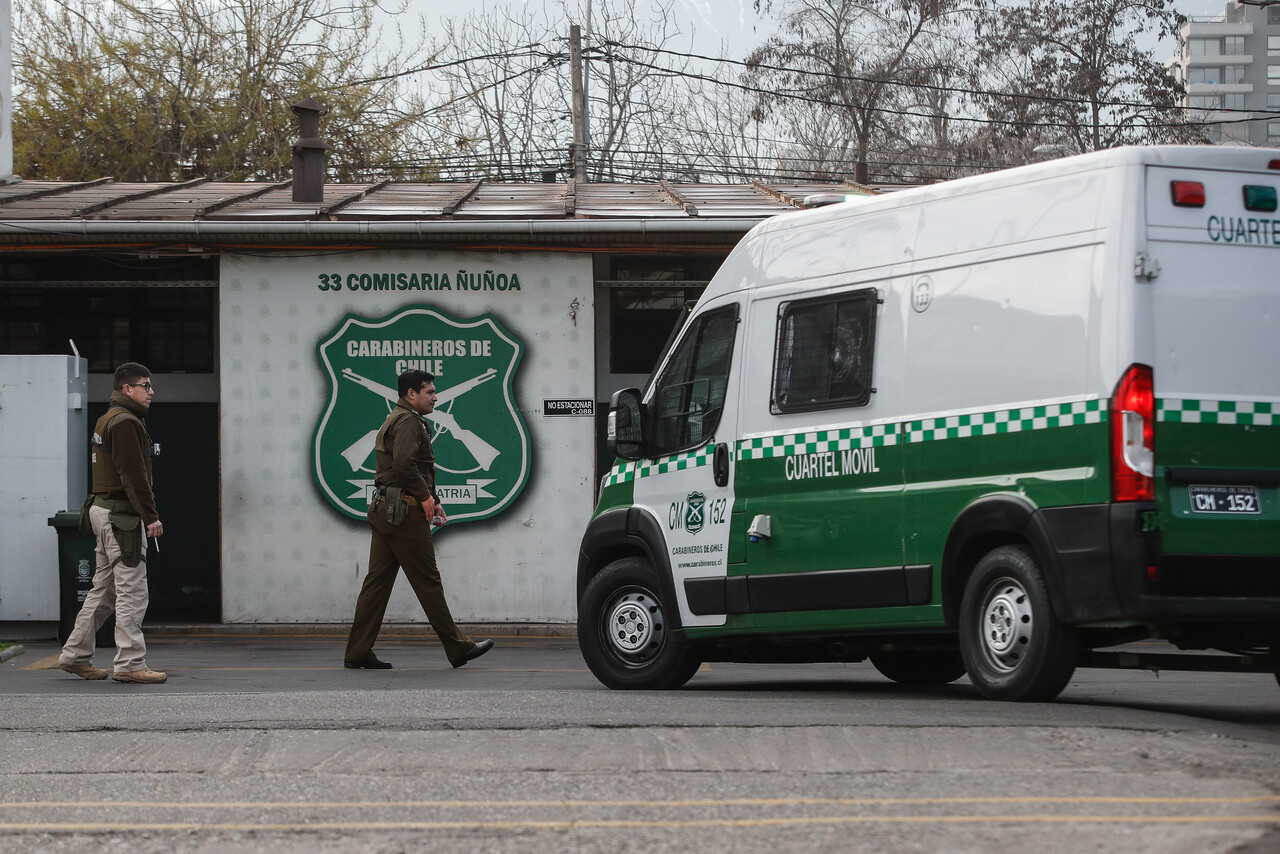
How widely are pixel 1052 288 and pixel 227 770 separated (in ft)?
12.8

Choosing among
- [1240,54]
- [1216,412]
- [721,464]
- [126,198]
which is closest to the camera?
[1216,412]

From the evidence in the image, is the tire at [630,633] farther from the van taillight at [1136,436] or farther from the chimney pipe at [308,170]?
the chimney pipe at [308,170]

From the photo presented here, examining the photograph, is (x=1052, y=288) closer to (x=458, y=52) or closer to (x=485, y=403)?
(x=485, y=403)

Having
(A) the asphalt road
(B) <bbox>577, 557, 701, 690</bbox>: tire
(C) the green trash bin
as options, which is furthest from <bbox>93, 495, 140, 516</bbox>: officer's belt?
(C) the green trash bin

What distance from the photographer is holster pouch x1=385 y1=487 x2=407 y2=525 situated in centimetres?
1027

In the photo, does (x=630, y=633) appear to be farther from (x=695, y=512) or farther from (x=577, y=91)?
(x=577, y=91)

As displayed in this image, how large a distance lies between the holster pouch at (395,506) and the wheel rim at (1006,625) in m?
4.46

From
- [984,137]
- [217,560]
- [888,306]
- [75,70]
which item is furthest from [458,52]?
[888,306]

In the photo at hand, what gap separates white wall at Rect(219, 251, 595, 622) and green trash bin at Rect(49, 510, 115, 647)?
156 cm

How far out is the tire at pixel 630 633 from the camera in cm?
875

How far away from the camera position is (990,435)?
696 cm

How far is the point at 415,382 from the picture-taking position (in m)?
10.4

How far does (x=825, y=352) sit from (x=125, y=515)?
4.48 metres

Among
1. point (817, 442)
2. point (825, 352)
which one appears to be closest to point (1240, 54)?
point (825, 352)
